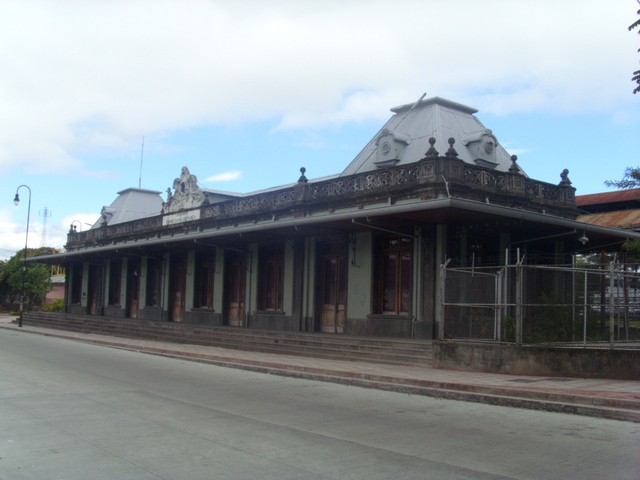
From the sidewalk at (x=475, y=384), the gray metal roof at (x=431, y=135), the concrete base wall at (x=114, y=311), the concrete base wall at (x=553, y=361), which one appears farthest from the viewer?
the concrete base wall at (x=114, y=311)

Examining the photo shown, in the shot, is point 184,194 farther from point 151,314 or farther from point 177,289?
point 151,314

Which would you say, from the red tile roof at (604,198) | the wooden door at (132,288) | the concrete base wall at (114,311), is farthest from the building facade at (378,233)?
the concrete base wall at (114,311)

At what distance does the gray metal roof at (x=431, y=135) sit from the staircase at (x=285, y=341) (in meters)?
7.10

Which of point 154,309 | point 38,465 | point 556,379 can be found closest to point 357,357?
point 556,379

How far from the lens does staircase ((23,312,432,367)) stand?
16797 millimetres

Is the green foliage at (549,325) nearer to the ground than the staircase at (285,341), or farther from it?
farther from it

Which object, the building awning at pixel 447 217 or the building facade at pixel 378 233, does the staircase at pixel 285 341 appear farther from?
the building awning at pixel 447 217

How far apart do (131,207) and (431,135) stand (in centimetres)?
2802

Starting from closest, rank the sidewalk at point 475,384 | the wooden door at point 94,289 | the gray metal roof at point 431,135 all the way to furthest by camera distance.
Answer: the sidewalk at point 475,384 → the gray metal roof at point 431,135 → the wooden door at point 94,289

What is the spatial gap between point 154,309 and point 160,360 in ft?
50.8

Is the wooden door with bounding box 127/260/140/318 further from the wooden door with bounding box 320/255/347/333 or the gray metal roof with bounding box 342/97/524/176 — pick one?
the wooden door with bounding box 320/255/347/333

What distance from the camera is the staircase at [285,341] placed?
16.8m

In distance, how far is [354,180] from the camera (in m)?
21.7

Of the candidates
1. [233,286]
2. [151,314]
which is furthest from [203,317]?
[151,314]
